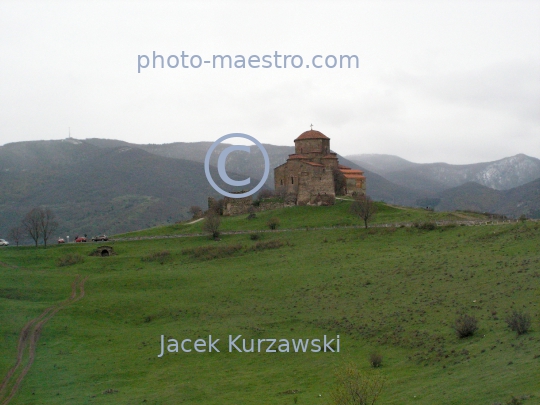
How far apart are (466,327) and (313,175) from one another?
4124 cm

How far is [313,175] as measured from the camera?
6369cm

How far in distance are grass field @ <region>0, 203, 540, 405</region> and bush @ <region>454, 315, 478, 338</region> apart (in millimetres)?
367

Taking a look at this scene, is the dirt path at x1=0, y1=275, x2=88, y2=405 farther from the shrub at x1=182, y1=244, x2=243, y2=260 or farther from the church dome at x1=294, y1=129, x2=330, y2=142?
the church dome at x1=294, y1=129, x2=330, y2=142

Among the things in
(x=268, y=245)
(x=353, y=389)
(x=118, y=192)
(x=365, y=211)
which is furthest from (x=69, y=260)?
(x=118, y=192)

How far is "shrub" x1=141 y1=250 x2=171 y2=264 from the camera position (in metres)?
48.6

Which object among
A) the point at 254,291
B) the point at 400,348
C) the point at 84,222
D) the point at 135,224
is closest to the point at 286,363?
the point at 400,348

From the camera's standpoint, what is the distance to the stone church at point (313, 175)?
63.7 metres

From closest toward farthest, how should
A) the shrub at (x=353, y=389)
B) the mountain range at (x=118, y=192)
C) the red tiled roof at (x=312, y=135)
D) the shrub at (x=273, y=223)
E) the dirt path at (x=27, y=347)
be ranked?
1. the shrub at (x=353, y=389)
2. the dirt path at (x=27, y=347)
3. the shrub at (x=273, y=223)
4. the red tiled roof at (x=312, y=135)
5. the mountain range at (x=118, y=192)

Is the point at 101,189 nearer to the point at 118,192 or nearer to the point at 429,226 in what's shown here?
the point at 118,192

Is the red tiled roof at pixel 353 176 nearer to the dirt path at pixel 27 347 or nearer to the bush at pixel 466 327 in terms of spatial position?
the dirt path at pixel 27 347

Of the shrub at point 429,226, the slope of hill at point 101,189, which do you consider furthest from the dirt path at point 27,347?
the slope of hill at point 101,189

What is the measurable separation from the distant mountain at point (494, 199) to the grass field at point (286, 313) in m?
87.1

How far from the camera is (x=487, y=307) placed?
86.2 feet

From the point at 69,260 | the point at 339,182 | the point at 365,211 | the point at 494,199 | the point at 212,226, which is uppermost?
the point at 339,182
